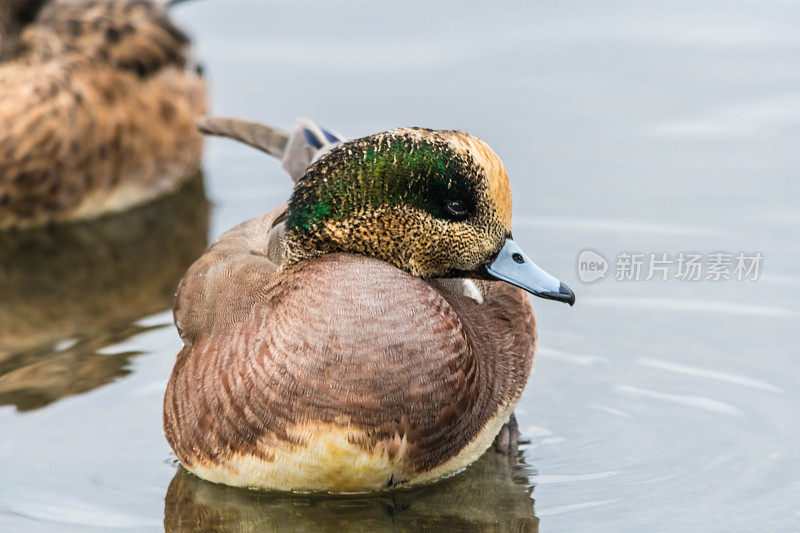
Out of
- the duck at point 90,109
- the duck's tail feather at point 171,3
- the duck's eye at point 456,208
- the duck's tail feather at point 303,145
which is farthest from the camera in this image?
the duck's tail feather at point 171,3

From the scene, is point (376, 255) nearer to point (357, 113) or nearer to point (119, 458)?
point (119, 458)

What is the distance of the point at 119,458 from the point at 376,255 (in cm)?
131

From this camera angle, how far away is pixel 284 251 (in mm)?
4328

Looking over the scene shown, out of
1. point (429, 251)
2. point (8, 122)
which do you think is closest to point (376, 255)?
point (429, 251)

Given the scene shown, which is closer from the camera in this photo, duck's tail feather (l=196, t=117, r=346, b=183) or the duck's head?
the duck's head

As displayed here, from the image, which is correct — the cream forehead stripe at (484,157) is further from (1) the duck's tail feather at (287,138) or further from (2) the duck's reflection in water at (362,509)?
(2) the duck's reflection in water at (362,509)

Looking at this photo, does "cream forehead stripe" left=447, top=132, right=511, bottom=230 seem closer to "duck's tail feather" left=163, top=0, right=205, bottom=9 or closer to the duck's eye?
the duck's eye

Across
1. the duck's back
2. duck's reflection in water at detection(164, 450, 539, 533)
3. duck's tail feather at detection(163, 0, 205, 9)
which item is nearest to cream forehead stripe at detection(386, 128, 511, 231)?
the duck's back

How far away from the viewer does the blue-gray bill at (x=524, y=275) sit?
418 cm

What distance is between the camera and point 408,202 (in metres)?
4.15

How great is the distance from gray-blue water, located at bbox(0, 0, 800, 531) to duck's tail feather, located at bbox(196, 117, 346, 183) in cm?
92

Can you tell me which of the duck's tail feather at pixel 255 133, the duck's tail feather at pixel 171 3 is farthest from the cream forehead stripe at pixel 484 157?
the duck's tail feather at pixel 171 3

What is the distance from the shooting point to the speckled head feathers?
4098 mm

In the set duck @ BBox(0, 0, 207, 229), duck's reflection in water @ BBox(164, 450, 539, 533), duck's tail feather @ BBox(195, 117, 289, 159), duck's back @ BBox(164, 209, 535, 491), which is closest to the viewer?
duck's back @ BBox(164, 209, 535, 491)
